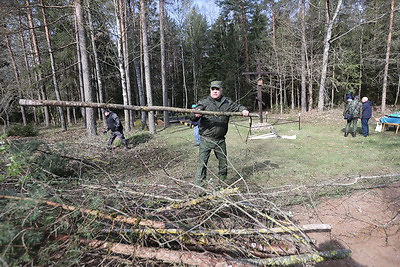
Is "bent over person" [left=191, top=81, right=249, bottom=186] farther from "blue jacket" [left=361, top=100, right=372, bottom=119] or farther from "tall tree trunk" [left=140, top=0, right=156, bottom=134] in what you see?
"tall tree trunk" [left=140, top=0, right=156, bottom=134]

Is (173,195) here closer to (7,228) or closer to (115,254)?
(115,254)

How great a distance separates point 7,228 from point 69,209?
54 cm

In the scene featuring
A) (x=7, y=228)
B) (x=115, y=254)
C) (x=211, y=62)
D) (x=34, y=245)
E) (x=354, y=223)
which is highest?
(x=211, y=62)

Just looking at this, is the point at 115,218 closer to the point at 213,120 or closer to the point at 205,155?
the point at 205,155

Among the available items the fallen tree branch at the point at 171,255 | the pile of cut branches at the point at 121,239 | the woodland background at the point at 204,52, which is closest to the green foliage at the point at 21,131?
the woodland background at the point at 204,52

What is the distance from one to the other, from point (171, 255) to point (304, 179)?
3.73 metres

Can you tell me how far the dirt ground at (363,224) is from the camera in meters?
2.38

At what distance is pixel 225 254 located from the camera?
1.97 meters

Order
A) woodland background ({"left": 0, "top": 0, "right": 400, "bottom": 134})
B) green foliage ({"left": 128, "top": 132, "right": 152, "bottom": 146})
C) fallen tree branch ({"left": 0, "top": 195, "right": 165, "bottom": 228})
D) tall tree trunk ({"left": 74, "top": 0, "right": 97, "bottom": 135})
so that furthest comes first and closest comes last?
1. woodland background ({"left": 0, "top": 0, "right": 400, "bottom": 134})
2. green foliage ({"left": 128, "top": 132, "right": 152, "bottom": 146})
3. tall tree trunk ({"left": 74, "top": 0, "right": 97, "bottom": 135})
4. fallen tree branch ({"left": 0, "top": 195, "right": 165, "bottom": 228})

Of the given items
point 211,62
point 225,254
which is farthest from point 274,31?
point 225,254

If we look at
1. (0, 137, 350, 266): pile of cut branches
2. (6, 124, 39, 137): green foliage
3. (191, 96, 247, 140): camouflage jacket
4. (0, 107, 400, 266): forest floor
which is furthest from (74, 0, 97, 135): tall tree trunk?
(0, 137, 350, 266): pile of cut branches

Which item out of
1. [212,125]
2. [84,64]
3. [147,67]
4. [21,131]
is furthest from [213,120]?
[21,131]

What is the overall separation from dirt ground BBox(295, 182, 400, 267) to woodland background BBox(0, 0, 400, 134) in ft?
25.3

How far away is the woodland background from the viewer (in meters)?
11.8
